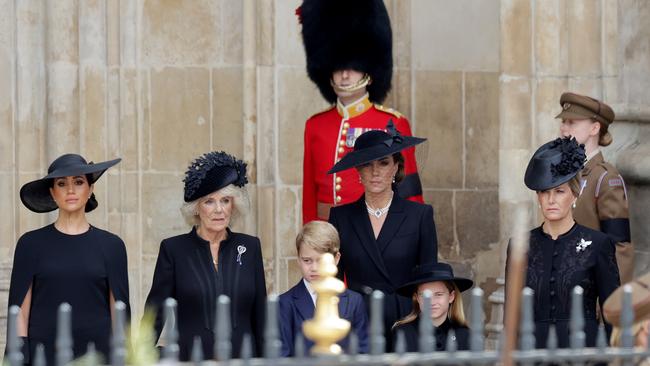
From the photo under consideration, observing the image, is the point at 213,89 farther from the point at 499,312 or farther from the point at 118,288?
the point at 118,288

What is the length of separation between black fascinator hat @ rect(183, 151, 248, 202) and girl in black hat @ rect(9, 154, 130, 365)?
14.4 inches

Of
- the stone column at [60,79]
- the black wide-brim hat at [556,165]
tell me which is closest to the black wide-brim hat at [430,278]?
the black wide-brim hat at [556,165]

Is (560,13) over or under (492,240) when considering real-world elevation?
over

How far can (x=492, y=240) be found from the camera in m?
9.22

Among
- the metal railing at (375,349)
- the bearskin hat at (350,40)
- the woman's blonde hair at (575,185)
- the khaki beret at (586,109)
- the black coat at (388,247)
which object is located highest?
the bearskin hat at (350,40)

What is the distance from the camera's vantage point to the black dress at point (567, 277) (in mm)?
6508

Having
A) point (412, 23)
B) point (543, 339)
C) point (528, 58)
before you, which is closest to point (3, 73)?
point (412, 23)

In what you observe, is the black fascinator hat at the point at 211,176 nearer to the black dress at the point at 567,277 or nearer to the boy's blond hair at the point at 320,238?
the boy's blond hair at the point at 320,238

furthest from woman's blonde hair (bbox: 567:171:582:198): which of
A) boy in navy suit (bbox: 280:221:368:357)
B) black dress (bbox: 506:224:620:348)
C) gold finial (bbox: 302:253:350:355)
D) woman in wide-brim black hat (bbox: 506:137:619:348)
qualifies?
gold finial (bbox: 302:253:350:355)

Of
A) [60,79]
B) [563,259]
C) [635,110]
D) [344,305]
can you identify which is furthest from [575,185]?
[60,79]

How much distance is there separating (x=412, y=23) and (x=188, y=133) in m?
1.37

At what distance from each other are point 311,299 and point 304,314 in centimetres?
8

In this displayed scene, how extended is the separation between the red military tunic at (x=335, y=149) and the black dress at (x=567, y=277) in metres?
1.30

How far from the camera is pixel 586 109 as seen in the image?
7676 millimetres
